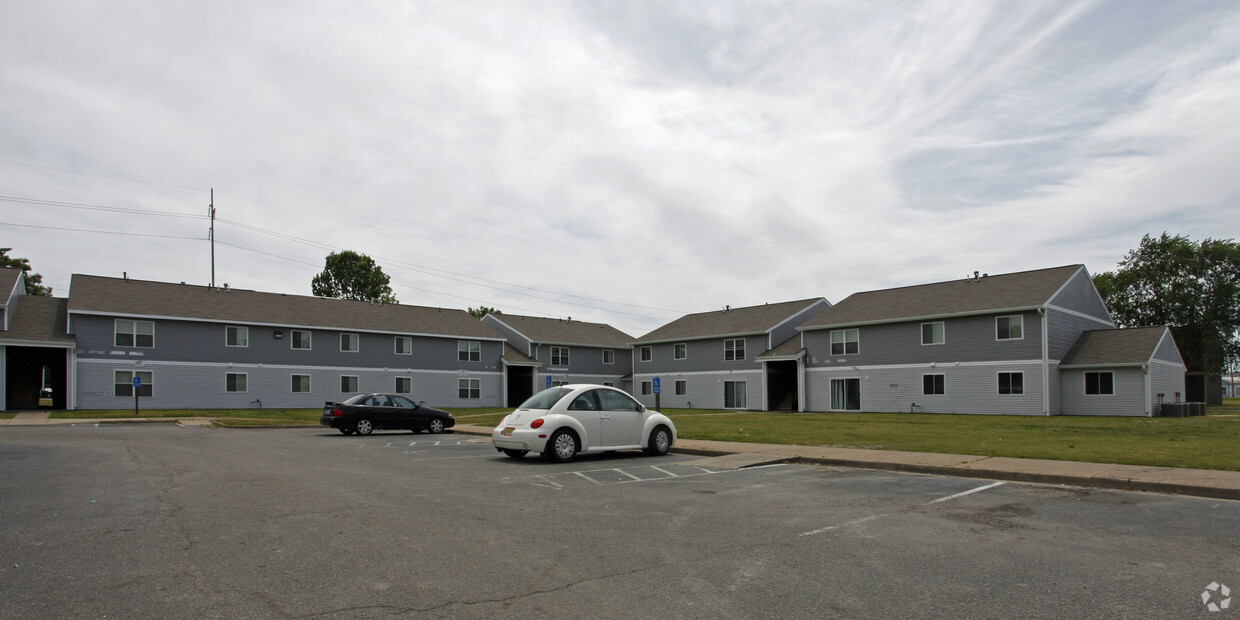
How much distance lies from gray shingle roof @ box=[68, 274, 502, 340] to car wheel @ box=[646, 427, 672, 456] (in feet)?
115

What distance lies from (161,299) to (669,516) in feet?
141

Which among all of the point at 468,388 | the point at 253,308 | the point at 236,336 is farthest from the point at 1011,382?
the point at 253,308

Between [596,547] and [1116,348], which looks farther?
[1116,348]

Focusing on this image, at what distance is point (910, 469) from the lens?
Answer: 43.5ft

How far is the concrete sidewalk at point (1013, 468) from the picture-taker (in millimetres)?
10477

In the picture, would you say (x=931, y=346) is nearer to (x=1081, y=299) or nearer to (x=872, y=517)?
(x=1081, y=299)

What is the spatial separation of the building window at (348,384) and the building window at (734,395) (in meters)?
24.4

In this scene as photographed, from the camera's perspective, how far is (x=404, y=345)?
50719mm

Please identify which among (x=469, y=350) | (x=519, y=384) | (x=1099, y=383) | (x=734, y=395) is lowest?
(x=734, y=395)

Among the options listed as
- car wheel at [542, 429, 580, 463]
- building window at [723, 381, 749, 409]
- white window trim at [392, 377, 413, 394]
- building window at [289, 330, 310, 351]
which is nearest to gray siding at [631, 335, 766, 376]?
building window at [723, 381, 749, 409]

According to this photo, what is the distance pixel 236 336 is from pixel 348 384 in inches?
289

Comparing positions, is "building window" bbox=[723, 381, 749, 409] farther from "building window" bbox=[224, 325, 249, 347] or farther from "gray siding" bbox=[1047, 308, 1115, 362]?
"building window" bbox=[224, 325, 249, 347]

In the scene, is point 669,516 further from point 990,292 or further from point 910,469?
point 990,292

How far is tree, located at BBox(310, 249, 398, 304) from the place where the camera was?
78.4m
